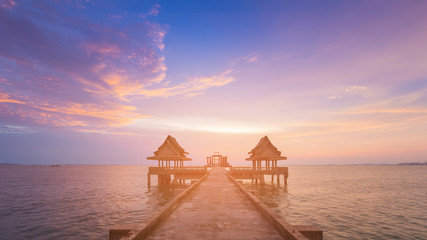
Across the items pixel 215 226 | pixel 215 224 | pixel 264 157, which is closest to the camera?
→ pixel 215 226

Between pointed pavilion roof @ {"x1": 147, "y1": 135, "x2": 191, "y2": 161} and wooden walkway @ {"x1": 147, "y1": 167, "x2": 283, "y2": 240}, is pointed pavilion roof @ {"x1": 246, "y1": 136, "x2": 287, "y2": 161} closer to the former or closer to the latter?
pointed pavilion roof @ {"x1": 147, "y1": 135, "x2": 191, "y2": 161}

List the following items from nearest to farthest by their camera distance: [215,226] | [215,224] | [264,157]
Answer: [215,226] → [215,224] → [264,157]

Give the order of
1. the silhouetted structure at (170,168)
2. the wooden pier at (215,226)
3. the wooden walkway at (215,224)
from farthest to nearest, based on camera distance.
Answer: the silhouetted structure at (170,168), the wooden walkway at (215,224), the wooden pier at (215,226)

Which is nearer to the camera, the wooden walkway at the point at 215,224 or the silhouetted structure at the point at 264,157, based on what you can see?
the wooden walkway at the point at 215,224

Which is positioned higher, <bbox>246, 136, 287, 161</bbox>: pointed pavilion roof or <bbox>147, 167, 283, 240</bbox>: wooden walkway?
<bbox>246, 136, 287, 161</bbox>: pointed pavilion roof

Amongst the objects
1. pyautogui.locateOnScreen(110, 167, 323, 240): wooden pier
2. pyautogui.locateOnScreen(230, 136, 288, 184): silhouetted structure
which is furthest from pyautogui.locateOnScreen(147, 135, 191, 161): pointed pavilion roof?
pyautogui.locateOnScreen(110, 167, 323, 240): wooden pier

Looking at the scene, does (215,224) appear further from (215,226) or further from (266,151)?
(266,151)

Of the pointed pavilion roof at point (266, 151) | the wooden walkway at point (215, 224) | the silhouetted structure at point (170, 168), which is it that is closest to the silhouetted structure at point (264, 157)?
the pointed pavilion roof at point (266, 151)

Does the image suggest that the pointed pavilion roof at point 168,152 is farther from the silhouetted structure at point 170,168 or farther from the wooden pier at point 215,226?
the wooden pier at point 215,226

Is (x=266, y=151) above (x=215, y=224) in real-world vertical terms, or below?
above

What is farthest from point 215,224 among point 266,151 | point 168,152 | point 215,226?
point 266,151

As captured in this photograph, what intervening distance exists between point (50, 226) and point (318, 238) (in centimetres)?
1633

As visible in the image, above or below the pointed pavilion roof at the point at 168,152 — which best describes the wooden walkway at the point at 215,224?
below

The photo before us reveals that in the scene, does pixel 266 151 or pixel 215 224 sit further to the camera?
pixel 266 151
